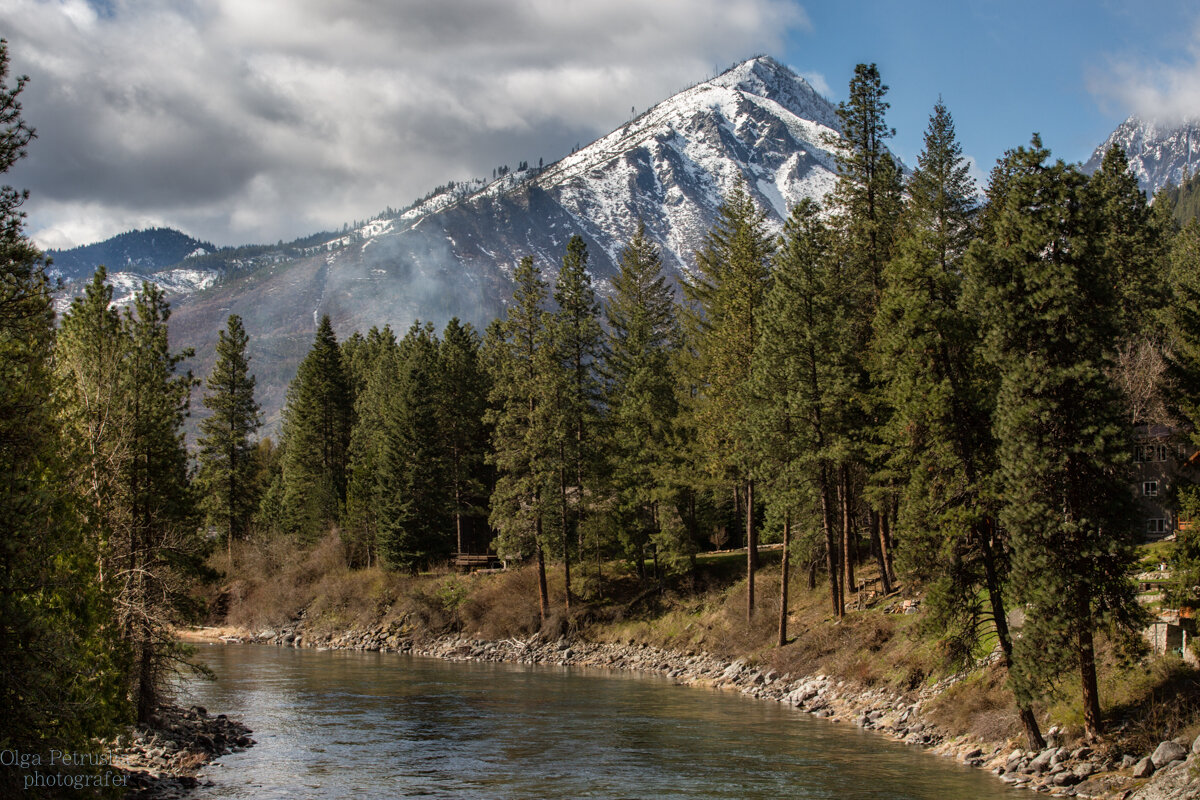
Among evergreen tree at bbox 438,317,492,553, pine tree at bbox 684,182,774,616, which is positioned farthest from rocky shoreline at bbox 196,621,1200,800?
evergreen tree at bbox 438,317,492,553

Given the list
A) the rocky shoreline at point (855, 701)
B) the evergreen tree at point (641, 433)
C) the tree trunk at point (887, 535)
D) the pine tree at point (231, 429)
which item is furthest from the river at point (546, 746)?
the pine tree at point (231, 429)

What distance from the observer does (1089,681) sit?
23.2 meters

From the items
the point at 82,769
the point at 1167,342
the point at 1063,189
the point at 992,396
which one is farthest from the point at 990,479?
the point at 1167,342

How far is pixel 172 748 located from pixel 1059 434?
2546 centimetres

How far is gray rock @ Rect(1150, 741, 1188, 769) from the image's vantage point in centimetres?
2073

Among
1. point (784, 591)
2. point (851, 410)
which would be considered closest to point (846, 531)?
point (784, 591)

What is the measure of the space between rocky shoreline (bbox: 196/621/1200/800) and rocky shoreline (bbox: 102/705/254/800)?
20.1m

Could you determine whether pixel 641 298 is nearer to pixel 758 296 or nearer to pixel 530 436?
pixel 530 436

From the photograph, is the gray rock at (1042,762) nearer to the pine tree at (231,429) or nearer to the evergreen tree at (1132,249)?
the evergreen tree at (1132,249)

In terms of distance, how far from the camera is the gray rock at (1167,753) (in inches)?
816

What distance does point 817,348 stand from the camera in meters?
39.2

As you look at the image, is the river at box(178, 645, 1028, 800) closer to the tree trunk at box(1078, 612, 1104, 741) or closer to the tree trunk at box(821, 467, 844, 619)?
the tree trunk at box(1078, 612, 1104, 741)

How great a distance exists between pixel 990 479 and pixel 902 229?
19126 mm

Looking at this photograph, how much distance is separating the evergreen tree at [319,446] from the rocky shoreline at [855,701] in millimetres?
10265
